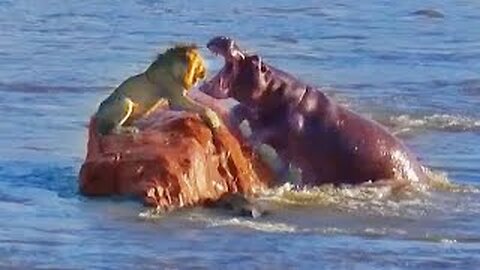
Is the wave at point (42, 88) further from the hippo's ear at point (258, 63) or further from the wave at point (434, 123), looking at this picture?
the hippo's ear at point (258, 63)

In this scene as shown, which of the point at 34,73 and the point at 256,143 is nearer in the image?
the point at 256,143

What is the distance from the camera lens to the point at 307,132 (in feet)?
35.3

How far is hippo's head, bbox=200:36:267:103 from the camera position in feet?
34.0

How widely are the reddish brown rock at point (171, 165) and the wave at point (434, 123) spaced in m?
3.21

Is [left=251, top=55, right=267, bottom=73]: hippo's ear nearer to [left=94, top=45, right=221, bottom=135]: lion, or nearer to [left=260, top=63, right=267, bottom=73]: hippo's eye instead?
[left=260, top=63, right=267, bottom=73]: hippo's eye

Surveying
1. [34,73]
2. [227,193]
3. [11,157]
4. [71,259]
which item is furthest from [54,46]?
[71,259]

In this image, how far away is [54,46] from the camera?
18.1 metres

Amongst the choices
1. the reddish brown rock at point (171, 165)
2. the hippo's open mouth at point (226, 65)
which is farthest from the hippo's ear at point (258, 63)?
the reddish brown rock at point (171, 165)

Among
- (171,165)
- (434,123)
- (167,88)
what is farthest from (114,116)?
(434,123)

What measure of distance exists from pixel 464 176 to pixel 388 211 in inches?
54.4

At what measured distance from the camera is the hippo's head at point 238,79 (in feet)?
34.0

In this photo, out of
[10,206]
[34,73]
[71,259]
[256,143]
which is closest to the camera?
[71,259]

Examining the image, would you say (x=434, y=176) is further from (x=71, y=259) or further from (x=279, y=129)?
(x=71, y=259)

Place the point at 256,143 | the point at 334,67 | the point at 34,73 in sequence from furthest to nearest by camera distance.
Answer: the point at 334,67 < the point at 34,73 < the point at 256,143
